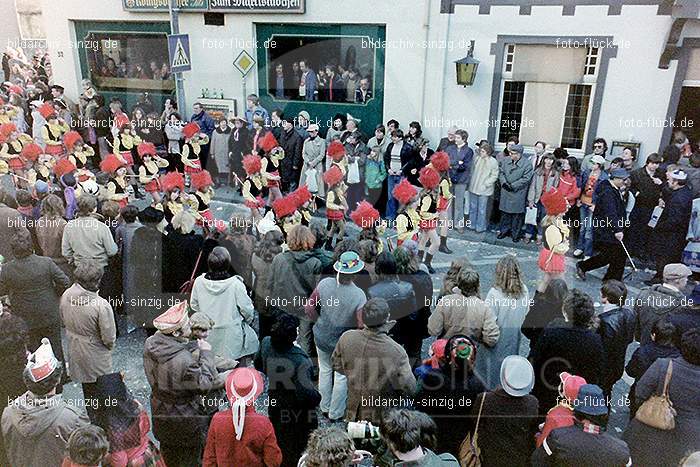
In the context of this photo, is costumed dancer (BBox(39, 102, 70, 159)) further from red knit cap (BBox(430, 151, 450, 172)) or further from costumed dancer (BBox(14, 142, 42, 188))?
red knit cap (BBox(430, 151, 450, 172))

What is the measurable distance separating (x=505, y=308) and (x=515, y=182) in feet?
16.8

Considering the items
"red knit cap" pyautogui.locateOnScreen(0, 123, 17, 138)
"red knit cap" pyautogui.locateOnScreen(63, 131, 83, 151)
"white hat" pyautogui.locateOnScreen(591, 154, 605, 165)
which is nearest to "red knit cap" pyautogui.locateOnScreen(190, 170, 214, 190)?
"red knit cap" pyautogui.locateOnScreen(63, 131, 83, 151)

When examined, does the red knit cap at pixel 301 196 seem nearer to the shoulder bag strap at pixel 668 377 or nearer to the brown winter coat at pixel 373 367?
the brown winter coat at pixel 373 367

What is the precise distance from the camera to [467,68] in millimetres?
10078

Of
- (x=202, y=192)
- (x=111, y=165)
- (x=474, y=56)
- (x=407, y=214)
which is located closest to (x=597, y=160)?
(x=474, y=56)

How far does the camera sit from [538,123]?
412 inches

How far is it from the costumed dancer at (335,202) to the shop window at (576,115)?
4.71 m

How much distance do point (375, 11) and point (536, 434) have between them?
30.5 ft

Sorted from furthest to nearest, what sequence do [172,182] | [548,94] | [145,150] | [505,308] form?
[548,94] → [145,150] → [172,182] → [505,308]

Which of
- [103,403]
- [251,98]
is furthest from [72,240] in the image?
[251,98]

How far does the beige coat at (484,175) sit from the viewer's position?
9.38 meters

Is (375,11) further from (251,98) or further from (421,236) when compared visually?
(421,236)

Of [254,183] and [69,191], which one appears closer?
[69,191]

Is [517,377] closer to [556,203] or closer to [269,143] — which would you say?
[556,203]
